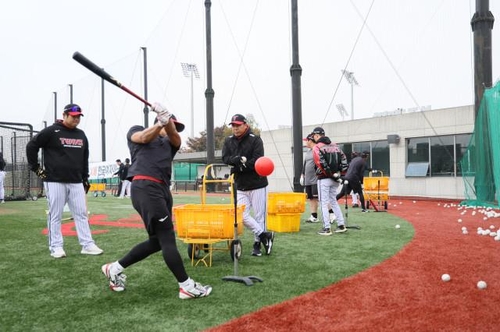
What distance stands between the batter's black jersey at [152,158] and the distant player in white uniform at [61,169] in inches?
89.4

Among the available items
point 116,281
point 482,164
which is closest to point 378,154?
point 482,164

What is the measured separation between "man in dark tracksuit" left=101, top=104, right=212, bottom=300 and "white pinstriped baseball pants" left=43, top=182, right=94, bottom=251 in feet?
7.13

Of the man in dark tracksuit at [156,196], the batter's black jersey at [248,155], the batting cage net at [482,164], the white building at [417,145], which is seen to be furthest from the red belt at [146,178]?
the white building at [417,145]

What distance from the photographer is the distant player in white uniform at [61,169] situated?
5902mm

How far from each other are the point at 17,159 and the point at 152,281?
17.6m

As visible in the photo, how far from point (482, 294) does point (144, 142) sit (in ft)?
11.8

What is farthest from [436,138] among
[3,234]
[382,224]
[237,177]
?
[3,234]

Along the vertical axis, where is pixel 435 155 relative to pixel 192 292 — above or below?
above

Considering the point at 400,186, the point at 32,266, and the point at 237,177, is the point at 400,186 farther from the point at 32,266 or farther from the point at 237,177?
the point at 32,266

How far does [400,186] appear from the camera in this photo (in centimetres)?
1942

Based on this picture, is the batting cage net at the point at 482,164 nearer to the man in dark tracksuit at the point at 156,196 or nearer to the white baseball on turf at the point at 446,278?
the white baseball on turf at the point at 446,278

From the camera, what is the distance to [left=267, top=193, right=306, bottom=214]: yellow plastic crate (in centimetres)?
835

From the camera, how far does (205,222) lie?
17.1ft

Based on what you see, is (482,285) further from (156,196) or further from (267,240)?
(156,196)
